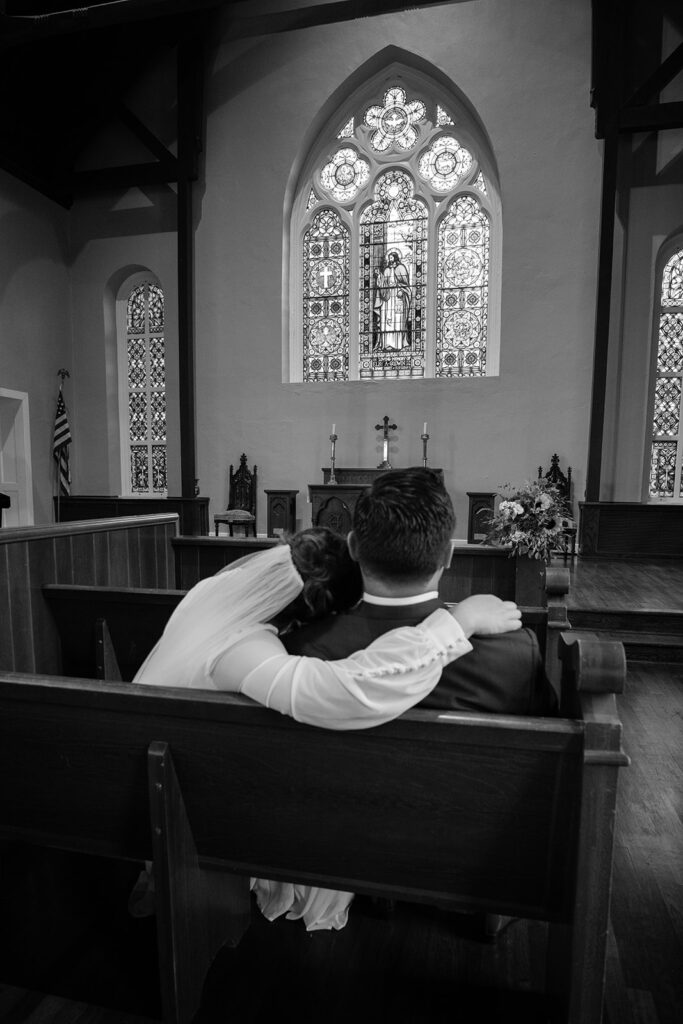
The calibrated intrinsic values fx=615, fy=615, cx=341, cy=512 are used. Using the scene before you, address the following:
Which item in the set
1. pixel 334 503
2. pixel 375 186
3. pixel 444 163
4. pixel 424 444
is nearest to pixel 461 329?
pixel 424 444

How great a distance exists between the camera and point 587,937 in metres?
1.10

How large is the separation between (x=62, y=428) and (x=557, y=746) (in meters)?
8.51

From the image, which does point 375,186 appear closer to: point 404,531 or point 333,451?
point 333,451

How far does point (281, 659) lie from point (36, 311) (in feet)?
27.9

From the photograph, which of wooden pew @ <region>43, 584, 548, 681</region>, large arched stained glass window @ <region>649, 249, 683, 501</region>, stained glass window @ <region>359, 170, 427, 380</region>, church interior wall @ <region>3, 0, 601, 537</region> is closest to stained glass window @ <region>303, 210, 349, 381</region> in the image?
stained glass window @ <region>359, 170, 427, 380</region>

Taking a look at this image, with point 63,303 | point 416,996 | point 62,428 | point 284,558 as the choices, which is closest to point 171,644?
point 284,558

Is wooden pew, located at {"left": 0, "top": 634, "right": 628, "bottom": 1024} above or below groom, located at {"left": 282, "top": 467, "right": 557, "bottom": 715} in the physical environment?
below

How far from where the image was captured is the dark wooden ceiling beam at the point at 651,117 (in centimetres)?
656

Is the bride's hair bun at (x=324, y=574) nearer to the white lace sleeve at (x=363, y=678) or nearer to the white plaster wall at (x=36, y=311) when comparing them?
the white lace sleeve at (x=363, y=678)

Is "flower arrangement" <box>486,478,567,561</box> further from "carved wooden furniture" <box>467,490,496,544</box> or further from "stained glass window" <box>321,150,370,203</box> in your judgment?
"stained glass window" <box>321,150,370,203</box>

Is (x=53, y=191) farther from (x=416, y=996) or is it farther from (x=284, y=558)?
(x=416, y=996)

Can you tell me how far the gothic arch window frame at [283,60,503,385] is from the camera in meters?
7.74

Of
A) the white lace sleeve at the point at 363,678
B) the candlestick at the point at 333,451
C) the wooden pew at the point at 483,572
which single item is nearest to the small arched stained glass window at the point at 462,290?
the candlestick at the point at 333,451

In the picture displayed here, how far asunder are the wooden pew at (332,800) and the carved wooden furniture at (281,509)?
6.50 meters
